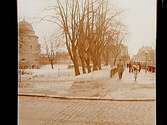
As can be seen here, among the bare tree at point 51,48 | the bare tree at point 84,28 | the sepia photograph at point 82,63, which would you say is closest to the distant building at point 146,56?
the sepia photograph at point 82,63

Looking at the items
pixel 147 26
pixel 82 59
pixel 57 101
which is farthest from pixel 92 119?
pixel 147 26

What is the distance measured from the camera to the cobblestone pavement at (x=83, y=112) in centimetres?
137

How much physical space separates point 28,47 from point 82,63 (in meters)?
0.33

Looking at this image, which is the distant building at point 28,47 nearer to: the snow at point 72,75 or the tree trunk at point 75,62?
the snow at point 72,75

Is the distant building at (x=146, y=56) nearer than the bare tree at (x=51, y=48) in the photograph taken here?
Yes

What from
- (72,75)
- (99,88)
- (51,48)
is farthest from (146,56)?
(51,48)

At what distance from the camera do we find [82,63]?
143 centimetres

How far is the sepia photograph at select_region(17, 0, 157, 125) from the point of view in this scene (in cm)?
138

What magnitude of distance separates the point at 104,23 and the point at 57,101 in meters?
0.51

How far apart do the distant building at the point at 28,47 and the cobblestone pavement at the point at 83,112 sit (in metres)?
0.20

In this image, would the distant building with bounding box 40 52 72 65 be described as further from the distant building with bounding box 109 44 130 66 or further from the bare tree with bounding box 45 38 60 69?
the distant building with bounding box 109 44 130 66

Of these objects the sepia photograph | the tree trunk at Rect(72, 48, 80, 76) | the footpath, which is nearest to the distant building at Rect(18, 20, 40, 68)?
the sepia photograph

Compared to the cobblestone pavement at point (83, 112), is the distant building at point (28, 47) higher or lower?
higher

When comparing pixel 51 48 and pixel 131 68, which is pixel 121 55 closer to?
pixel 131 68
